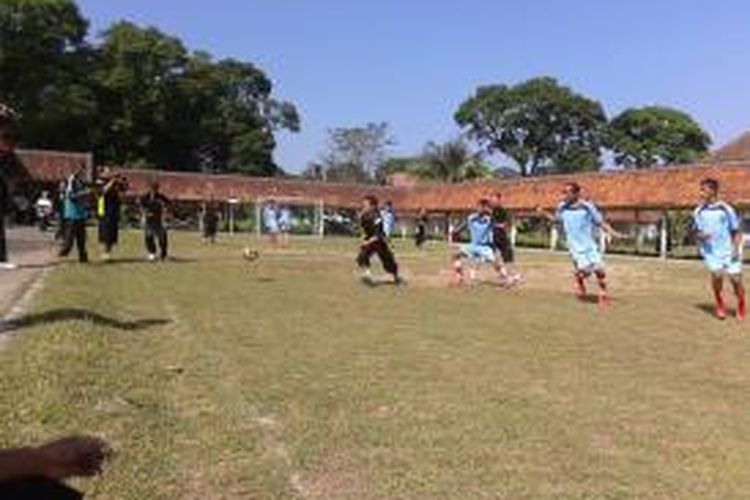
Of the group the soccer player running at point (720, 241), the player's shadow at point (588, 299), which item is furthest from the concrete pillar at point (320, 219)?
the soccer player running at point (720, 241)

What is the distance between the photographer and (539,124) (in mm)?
125938

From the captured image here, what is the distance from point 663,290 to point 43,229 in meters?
31.3

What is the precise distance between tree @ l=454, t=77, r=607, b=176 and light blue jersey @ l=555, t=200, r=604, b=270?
102550 millimetres

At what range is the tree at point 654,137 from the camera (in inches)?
4906

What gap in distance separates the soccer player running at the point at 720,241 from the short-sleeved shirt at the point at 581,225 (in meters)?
2.74

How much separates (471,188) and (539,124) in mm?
44189

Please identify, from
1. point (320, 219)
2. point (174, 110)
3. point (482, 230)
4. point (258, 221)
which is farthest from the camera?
point (174, 110)

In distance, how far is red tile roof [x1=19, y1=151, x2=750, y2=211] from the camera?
59625 mm

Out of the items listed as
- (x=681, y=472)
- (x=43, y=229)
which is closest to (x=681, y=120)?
(x=43, y=229)

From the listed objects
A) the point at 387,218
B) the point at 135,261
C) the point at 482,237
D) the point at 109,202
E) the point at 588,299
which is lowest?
the point at 588,299

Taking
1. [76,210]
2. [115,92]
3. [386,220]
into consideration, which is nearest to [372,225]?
[76,210]

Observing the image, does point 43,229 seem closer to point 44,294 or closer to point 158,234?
point 158,234

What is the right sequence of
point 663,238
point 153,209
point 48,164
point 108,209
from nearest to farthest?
point 108,209 < point 153,209 < point 663,238 < point 48,164

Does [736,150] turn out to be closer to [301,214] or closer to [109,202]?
[301,214]
